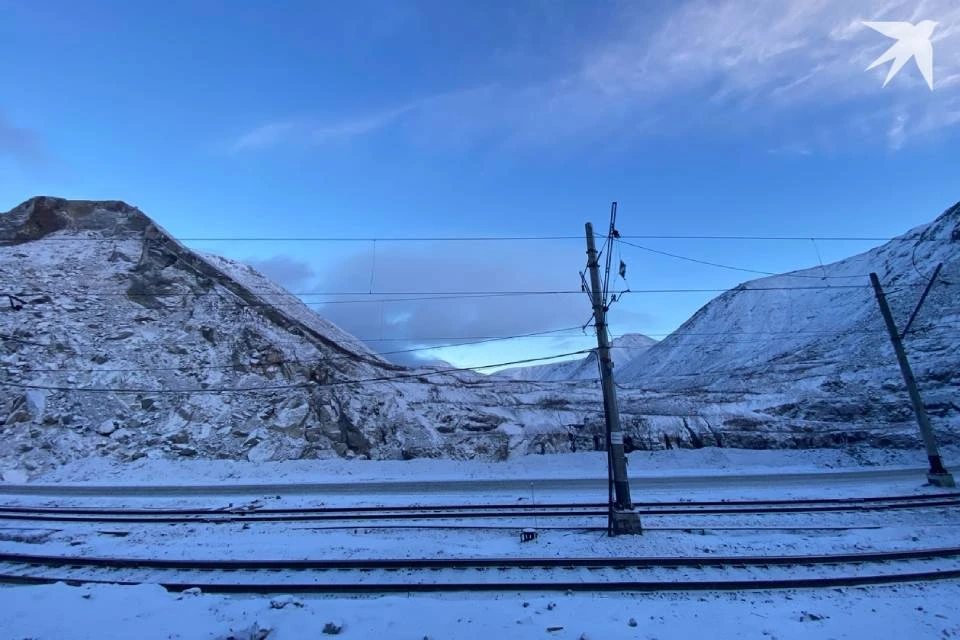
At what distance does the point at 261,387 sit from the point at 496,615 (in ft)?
90.0

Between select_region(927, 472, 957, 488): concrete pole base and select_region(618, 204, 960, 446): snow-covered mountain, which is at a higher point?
select_region(618, 204, 960, 446): snow-covered mountain

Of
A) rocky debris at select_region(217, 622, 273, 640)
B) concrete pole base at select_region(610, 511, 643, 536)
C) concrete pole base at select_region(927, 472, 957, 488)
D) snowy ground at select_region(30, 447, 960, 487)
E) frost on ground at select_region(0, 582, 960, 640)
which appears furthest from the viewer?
snowy ground at select_region(30, 447, 960, 487)

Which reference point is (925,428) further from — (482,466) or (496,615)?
(496,615)

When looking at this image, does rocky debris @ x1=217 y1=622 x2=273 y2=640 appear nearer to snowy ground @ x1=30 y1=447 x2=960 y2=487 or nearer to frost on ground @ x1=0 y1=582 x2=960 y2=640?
frost on ground @ x1=0 y1=582 x2=960 y2=640

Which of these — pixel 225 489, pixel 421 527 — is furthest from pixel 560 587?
pixel 225 489

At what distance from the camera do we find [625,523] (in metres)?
11.3

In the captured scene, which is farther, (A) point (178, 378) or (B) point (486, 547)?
(A) point (178, 378)

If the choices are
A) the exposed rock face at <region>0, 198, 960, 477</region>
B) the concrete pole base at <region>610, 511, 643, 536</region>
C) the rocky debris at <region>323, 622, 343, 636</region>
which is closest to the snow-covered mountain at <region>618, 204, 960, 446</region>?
the exposed rock face at <region>0, 198, 960, 477</region>

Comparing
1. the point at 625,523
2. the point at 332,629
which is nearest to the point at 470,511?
the point at 625,523

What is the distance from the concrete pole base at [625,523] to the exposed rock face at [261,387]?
16.0 metres

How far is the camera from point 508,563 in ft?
29.5

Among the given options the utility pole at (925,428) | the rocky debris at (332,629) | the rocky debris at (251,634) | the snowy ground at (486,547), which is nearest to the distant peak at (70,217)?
the snowy ground at (486,547)

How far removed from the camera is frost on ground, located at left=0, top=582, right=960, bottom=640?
6.29m

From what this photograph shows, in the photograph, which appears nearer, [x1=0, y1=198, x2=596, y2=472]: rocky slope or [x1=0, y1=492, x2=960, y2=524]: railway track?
[x1=0, y1=492, x2=960, y2=524]: railway track
